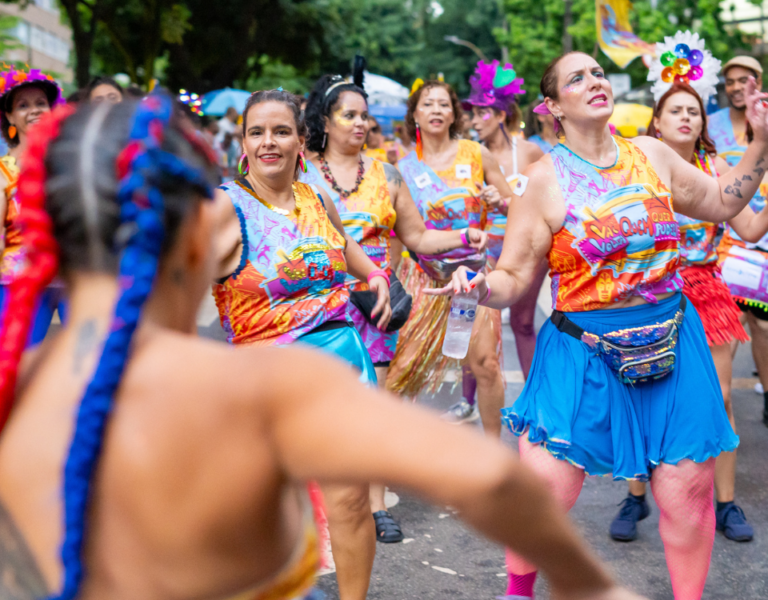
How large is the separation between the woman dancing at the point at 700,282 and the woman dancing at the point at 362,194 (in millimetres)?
1182

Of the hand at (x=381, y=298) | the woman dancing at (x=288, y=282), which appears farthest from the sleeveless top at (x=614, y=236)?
the woman dancing at (x=288, y=282)

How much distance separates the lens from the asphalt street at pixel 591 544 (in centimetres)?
369

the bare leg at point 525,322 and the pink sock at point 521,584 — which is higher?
the bare leg at point 525,322

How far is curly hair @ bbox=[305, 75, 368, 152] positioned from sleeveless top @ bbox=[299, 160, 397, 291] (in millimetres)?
239

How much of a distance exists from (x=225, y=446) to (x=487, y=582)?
2.91m

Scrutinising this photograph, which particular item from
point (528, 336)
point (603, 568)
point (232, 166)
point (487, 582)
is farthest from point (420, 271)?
point (232, 166)

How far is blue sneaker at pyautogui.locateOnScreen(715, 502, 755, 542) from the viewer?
408 cm

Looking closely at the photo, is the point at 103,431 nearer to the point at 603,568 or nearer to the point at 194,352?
the point at 194,352

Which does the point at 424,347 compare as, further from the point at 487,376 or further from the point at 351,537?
the point at 351,537

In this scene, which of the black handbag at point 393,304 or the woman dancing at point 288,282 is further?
the black handbag at point 393,304

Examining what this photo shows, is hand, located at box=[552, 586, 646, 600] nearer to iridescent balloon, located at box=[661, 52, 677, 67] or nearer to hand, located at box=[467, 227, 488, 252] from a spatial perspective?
hand, located at box=[467, 227, 488, 252]

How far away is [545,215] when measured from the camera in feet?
10.5

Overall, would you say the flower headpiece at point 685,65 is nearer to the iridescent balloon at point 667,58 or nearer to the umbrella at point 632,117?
the iridescent balloon at point 667,58

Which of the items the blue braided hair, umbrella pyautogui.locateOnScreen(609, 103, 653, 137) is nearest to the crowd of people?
the blue braided hair
